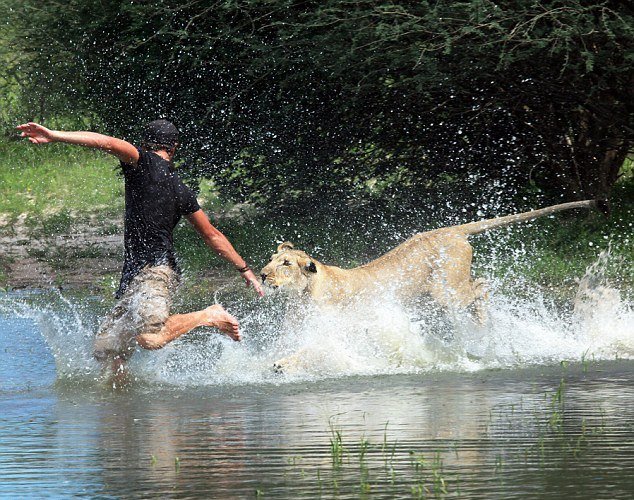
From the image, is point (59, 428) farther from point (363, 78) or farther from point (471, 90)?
point (471, 90)

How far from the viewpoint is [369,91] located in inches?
607

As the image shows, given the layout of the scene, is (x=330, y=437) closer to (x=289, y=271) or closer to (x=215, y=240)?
(x=215, y=240)

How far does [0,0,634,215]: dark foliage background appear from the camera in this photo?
14.1 m

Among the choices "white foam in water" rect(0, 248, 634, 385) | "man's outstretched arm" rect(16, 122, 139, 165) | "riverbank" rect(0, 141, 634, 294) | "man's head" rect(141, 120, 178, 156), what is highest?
"riverbank" rect(0, 141, 634, 294)

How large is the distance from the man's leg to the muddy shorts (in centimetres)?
4

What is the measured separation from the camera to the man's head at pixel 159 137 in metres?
8.31

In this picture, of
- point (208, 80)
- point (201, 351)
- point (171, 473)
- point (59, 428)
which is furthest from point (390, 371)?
point (208, 80)

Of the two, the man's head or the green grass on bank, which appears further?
the green grass on bank

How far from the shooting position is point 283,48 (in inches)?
605

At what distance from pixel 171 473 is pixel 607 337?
16.8ft

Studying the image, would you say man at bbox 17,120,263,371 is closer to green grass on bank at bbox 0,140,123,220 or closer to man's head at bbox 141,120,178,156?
man's head at bbox 141,120,178,156

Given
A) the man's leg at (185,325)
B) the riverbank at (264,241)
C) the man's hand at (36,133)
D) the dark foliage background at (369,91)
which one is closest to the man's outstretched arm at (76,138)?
the man's hand at (36,133)

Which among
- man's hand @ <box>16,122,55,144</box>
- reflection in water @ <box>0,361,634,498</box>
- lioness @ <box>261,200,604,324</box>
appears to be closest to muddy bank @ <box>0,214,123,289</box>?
lioness @ <box>261,200,604,324</box>

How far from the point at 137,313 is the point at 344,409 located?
1.61 metres
